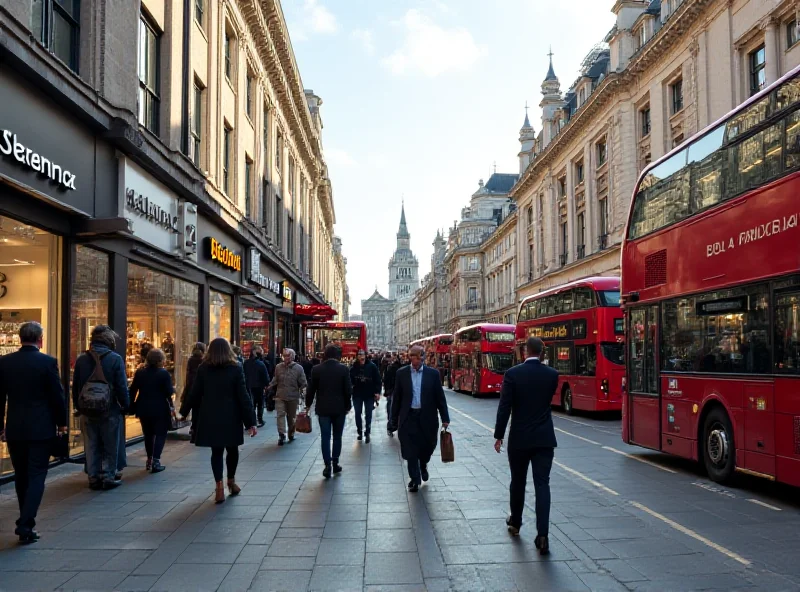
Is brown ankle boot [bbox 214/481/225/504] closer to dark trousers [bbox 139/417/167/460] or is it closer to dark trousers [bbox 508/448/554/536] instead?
dark trousers [bbox 139/417/167/460]

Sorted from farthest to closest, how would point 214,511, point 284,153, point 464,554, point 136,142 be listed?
1. point 284,153
2. point 136,142
3. point 214,511
4. point 464,554

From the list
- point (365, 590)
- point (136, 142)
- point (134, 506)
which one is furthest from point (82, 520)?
point (136, 142)

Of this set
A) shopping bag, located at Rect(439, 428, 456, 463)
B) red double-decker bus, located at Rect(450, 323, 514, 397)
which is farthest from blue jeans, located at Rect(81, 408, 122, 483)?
red double-decker bus, located at Rect(450, 323, 514, 397)

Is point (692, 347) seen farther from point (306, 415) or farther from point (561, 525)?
point (306, 415)

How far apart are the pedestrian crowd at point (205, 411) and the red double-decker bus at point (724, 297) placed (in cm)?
280

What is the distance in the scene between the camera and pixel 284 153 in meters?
33.2

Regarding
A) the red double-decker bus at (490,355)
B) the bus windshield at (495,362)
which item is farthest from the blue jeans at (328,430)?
the bus windshield at (495,362)

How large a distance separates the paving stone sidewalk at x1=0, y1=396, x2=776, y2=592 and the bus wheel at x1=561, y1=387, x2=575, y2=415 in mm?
11141

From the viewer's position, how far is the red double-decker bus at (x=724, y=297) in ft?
26.1

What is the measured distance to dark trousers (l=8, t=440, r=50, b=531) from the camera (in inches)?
245

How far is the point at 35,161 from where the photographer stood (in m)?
9.12

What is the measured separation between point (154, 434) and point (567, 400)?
13589mm

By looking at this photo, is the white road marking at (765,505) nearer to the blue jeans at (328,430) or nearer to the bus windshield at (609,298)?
the blue jeans at (328,430)

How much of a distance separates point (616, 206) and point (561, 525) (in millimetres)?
30224
